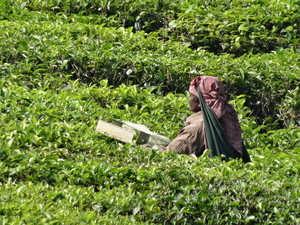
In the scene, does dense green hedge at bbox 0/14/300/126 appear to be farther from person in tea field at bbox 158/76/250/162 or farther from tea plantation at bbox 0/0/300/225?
person in tea field at bbox 158/76/250/162

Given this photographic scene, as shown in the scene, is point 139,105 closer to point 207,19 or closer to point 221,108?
point 221,108

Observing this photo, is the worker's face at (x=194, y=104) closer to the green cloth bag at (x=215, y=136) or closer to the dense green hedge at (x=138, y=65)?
the green cloth bag at (x=215, y=136)

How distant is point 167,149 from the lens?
6.21 meters

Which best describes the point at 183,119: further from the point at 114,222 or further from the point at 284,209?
the point at 114,222

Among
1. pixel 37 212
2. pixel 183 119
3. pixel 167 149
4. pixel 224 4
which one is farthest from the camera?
pixel 224 4

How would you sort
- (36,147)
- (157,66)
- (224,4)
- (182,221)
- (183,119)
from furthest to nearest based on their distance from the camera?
(224,4) < (157,66) < (183,119) < (36,147) < (182,221)

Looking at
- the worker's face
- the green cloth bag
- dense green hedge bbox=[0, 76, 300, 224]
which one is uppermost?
the worker's face

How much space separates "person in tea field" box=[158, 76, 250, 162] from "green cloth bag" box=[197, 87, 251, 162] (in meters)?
0.01

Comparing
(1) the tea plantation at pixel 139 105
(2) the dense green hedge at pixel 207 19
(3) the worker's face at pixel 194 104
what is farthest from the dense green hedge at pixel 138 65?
(3) the worker's face at pixel 194 104

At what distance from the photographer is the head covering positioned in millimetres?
6203

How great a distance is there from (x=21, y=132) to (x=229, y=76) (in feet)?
10.4

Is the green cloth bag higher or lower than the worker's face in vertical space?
lower

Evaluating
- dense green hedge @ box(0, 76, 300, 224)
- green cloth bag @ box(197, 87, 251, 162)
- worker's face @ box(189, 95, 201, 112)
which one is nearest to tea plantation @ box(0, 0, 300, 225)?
dense green hedge @ box(0, 76, 300, 224)

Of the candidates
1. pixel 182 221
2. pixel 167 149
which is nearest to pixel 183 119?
pixel 167 149
